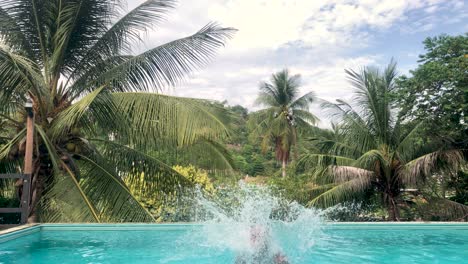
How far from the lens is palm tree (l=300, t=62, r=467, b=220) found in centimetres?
961

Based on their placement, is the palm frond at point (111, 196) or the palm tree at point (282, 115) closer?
the palm frond at point (111, 196)

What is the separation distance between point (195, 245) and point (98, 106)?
2732 millimetres

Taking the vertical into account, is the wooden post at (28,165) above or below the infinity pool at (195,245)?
above

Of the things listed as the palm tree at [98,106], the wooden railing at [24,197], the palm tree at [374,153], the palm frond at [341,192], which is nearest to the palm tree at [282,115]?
the palm tree at [374,153]

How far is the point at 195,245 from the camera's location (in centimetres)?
652

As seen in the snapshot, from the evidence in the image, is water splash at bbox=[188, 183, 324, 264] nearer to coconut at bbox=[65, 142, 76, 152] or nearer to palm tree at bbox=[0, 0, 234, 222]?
palm tree at bbox=[0, 0, 234, 222]

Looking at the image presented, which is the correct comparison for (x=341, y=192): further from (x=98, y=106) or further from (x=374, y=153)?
(x=98, y=106)

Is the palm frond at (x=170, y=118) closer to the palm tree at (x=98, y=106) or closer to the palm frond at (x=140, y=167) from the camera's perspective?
the palm tree at (x=98, y=106)

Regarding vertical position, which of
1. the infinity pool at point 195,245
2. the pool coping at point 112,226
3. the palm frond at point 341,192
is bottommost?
the infinity pool at point 195,245

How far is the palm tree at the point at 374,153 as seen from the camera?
961 cm

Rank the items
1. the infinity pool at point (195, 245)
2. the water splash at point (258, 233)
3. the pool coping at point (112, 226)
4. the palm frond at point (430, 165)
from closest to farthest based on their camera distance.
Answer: the water splash at point (258, 233), the infinity pool at point (195, 245), the pool coping at point (112, 226), the palm frond at point (430, 165)

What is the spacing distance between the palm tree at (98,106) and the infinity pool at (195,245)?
0.41 metres

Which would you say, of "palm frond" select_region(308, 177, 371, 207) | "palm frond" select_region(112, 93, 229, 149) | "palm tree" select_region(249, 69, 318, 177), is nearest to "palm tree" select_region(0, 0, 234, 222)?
Result: "palm frond" select_region(112, 93, 229, 149)

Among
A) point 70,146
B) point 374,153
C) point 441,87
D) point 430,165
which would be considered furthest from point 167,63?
point 430,165
